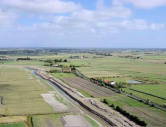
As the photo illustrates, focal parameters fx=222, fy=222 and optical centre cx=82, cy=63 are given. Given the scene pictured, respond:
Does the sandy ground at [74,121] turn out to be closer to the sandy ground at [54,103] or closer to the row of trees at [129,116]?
the sandy ground at [54,103]

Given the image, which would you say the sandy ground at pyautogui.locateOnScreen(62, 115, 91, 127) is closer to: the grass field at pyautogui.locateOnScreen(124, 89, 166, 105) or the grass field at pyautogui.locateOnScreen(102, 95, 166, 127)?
the grass field at pyautogui.locateOnScreen(102, 95, 166, 127)

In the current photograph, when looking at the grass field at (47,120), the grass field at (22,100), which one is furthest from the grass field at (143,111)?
the grass field at (22,100)

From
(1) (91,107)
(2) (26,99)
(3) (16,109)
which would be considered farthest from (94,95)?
(3) (16,109)

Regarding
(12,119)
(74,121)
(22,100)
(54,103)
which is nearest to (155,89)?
(54,103)

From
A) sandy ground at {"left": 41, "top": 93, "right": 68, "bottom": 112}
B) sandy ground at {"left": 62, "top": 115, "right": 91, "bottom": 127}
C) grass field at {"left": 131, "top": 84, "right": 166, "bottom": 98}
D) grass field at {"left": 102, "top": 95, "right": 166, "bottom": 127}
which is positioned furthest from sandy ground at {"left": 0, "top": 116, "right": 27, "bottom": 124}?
grass field at {"left": 131, "top": 84, "right": 166, "bottom": 98}

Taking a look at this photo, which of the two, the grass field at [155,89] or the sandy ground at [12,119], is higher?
the grass field at [155,89]
